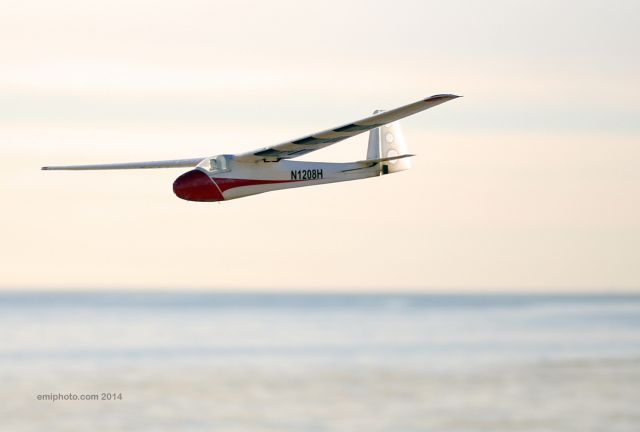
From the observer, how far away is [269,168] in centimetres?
4062

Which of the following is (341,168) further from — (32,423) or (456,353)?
(456,353)

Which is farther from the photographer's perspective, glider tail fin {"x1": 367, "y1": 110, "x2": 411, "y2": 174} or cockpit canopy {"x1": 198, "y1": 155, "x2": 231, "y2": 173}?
glider tail fin {"x1": 367, "y1": 110, "x2": 411, "y2": 174}

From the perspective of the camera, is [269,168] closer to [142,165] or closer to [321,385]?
[142,165]

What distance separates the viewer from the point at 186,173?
133 feet

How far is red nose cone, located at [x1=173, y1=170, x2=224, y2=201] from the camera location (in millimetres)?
39969

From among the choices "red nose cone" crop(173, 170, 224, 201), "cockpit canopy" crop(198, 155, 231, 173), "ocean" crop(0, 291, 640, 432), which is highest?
"cockpit canopy" crop(198, 155, 231, 173)

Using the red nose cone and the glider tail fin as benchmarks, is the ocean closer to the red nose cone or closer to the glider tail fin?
the glider tail fin

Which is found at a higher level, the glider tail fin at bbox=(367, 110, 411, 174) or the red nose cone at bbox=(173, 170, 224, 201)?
the glider tail fin at bbox=(367, 110, 411, 174)

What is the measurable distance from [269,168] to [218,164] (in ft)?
5.59

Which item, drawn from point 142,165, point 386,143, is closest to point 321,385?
point 386,143
